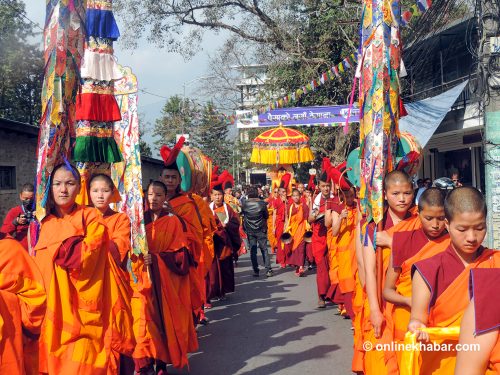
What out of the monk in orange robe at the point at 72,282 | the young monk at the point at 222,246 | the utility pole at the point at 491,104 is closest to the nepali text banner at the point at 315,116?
the young monk at the point at 222,246

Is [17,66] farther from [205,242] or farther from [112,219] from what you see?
[112,219]

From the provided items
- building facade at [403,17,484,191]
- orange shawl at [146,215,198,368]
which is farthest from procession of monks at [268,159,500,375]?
building facade at [403,17,484,191]

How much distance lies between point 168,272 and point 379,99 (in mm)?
2635

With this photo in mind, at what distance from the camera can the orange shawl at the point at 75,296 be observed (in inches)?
160

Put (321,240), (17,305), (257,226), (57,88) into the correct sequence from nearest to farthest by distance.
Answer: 1. (17,305)
2. (57,88)
3. (321,240)
4. (257,226)

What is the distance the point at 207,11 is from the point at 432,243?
740 inches

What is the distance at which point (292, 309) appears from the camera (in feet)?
28.4

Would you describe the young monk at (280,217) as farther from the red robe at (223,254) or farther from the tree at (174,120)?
the tree at (174,120)

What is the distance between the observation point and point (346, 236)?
7516 millimetres

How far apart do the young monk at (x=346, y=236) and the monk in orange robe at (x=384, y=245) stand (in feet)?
9.04

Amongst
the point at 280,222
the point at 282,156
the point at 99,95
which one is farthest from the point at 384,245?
the point at 282,156

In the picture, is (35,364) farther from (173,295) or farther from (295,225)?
(295,225)

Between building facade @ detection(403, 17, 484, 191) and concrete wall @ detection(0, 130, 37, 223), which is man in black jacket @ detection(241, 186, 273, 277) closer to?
concrete wall @ detection(0, 130, 37, 223)

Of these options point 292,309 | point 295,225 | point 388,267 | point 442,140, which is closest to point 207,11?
point 442,140
